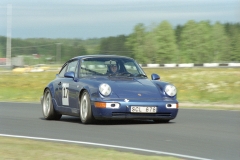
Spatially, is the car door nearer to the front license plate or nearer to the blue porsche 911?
the blue porsche 911

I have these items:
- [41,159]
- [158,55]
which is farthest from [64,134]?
[158,55]

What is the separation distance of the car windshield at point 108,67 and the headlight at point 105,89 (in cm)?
97

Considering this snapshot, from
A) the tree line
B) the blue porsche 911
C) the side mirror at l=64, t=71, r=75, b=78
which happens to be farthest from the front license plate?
the tree line

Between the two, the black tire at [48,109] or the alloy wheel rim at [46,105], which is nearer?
the black tire at [48,109]

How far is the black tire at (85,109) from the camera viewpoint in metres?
11.6

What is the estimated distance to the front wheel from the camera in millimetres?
11648

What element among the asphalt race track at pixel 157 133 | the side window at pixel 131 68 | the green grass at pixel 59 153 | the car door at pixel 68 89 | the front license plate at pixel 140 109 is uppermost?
the side window at pixel 131 68

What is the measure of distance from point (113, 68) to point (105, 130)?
7.42ft

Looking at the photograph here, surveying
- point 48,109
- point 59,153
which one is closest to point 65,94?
point 48,109

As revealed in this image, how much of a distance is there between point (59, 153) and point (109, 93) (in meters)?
4.25

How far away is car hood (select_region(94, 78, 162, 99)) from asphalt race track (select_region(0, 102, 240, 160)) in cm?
56

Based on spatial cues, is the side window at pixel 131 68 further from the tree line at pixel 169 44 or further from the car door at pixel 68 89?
the tree line at pixel 169 44

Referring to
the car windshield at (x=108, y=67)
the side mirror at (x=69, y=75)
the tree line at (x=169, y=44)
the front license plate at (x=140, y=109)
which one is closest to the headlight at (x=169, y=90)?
the front license plate at (x=140, y=109)

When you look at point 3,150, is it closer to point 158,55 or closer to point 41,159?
point 41,159
